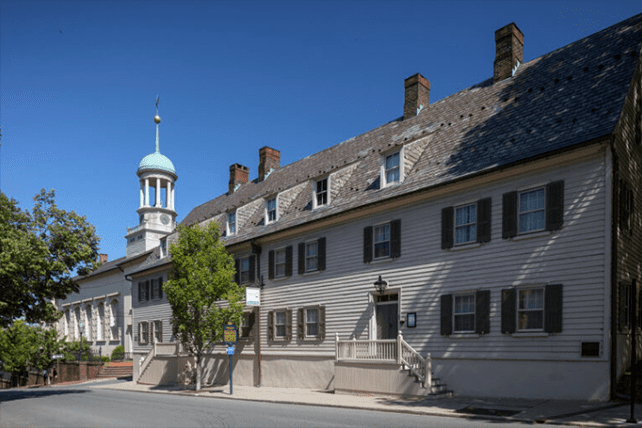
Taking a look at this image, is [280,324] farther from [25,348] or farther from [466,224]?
[25,348]

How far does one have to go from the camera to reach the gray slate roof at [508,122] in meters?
15.6

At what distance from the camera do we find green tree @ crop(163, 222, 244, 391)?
910 inches

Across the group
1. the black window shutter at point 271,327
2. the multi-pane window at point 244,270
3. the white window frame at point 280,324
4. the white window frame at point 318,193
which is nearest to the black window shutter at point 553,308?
the white window frame at point 318,193

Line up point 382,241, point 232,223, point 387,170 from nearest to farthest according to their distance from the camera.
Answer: point 382,241 < point 387,170 < point 232,223

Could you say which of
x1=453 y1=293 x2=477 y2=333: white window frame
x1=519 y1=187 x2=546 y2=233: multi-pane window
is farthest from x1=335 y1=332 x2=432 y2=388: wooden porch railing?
x1=519 y1=187 x2=546 y2=233: multi-pane window

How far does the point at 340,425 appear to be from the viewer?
37.6 feet

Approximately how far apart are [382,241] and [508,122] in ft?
19.4

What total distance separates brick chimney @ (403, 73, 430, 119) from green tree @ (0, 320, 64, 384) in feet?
113

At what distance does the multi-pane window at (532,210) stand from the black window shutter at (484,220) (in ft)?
3.25

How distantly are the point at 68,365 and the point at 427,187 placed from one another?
34.8 meters

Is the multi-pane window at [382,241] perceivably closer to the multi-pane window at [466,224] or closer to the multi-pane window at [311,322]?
the multi-pane window at [466,224]

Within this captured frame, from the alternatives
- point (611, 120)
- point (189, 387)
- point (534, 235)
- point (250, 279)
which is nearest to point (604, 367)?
point (534, 235)

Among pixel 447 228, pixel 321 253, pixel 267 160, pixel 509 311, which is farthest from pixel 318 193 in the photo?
pixel 267 160

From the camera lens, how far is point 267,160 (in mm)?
33719
